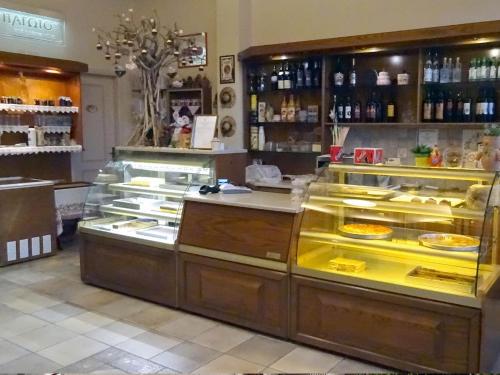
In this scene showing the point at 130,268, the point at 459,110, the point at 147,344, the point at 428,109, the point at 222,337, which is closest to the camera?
the point at 147,344

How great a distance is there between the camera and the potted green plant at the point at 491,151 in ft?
9.85

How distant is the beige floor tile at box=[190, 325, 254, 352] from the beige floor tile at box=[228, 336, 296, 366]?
0.06m

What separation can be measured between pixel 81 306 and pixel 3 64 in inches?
140

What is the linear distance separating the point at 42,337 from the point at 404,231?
2.63 meters

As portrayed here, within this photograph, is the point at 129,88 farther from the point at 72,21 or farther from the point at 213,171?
the point at 213,171

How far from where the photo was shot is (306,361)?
3.17m

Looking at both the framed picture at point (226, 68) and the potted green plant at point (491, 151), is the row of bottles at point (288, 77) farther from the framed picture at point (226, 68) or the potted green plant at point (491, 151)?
the potted green plant at point (491, 151)

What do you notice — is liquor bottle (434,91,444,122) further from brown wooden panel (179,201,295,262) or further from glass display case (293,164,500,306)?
brown wooden panel (179,201,295,262)

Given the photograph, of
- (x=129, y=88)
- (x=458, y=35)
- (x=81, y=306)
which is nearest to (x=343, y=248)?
(x=81, y=306)

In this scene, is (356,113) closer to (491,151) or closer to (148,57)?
(148,57)

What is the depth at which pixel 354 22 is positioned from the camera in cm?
570

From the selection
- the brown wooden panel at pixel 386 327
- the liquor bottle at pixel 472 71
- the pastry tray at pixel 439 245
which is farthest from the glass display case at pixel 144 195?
the liquor bottle at pixel 472 71

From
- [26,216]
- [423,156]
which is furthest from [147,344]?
[26,216]

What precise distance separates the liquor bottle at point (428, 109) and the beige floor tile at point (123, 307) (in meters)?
3.31
